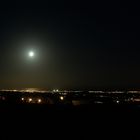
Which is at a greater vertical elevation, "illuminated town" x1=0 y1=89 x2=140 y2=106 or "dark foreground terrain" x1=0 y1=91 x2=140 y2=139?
"illuminated town" x1=0 y1=89 x2=140 y2=106

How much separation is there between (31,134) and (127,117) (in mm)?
7885

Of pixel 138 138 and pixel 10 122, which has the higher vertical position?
pixel 10 122

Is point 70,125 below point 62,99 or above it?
below

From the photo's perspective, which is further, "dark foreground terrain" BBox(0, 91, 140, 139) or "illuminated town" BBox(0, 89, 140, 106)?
"illuminated town" BBox(0, 89, 140, 106)

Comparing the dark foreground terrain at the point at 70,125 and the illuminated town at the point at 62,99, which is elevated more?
the illuminated town at the point at 62,99

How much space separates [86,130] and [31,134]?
2.91m

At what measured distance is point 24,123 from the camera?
18750 mm

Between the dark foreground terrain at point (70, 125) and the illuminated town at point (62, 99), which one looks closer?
the dark foreground terrain at point (70, 125)

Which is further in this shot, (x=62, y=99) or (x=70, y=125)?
(x=62, y=99)

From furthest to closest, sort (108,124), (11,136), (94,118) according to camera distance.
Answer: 1. (94,118)
2. (108,124)
3. (11,136)

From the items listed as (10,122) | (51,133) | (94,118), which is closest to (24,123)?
(10,122)

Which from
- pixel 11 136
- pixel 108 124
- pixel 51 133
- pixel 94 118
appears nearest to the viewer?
pixel 11 136

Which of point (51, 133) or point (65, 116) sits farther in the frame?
point (65, 116)

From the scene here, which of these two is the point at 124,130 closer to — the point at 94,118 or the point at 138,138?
the point at 138,138
